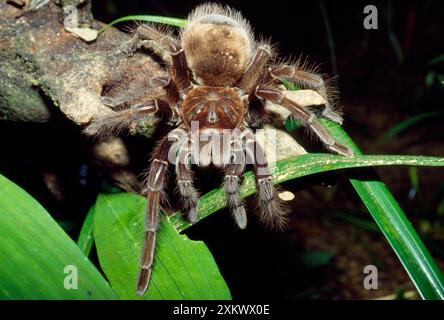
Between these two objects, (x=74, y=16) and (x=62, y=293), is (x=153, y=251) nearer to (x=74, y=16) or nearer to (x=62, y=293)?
(x=62, y=293)

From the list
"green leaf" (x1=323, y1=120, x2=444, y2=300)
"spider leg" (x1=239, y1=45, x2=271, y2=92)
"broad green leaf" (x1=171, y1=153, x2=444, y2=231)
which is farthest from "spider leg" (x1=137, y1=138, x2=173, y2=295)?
"green leaf" (x1=323, y1=120, x2=444, y2=300)

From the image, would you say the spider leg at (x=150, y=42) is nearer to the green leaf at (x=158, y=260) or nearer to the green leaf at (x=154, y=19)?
the green leaf at (x=154, y=19)

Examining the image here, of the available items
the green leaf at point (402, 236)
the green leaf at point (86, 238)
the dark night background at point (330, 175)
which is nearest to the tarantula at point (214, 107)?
the green leaf at point (402, 236)

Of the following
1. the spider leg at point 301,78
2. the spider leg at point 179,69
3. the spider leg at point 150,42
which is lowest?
the spider leg at point 301,78

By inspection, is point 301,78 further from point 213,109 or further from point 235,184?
point 235,184

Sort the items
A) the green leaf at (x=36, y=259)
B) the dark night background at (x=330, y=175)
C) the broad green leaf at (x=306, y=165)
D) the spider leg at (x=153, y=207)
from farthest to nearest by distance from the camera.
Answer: the dark night background at (x=330, y=175)
the spider leg at (x=153, y=207)
the broad green leaf at (x=306, y=165)
the green leaf at (x=36, y=259)


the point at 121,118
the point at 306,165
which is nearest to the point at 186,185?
the point at 121,118

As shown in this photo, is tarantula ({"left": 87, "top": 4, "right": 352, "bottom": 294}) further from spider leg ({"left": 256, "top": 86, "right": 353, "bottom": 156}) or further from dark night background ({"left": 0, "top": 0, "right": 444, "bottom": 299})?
dark night background ({"left": 0, "top": 0, "right": 444, "bottom": 299})
